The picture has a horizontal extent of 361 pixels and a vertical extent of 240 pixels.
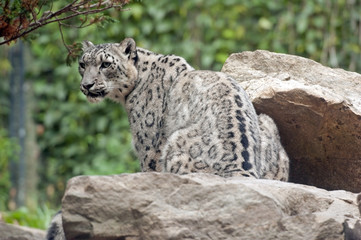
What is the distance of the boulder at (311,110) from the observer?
655 centimetres

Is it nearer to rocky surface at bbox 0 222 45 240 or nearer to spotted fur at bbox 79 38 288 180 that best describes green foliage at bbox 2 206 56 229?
rocky surface at bbox 0 222 45 240

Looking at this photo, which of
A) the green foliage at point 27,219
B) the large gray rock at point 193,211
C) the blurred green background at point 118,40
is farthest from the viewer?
the blurred green background at point 118,40

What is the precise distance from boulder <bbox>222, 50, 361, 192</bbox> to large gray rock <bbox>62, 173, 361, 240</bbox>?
6.37ft

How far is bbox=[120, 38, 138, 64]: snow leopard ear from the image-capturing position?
7215 millimetres

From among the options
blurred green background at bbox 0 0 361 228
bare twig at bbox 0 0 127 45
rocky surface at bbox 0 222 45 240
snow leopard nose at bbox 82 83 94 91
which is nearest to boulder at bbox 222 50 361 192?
snow leopard nose at bbox 82 83 94 91

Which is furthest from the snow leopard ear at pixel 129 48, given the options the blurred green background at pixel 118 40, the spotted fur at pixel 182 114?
the blurred green background at pixel 118 40

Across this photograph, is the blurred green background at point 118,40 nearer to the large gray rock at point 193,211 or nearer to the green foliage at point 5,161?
the green foliage at point 5,161

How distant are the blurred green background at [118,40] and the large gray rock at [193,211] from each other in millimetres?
7107

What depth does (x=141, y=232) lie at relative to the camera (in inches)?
180

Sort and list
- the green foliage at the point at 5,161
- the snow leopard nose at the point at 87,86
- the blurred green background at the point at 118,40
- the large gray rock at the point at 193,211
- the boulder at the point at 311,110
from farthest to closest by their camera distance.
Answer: the blurred green background at the point at 118,40
the green foliage at the point at 5,161
the snow leopard nose at the point at 87,86
the boulder at the point at 311,110
the large gray rock at the point at 193,211

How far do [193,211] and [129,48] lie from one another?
121 inches

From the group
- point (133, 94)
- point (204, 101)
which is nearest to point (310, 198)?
point (204, 101)

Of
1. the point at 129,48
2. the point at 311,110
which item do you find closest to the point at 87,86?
the point at 129,48

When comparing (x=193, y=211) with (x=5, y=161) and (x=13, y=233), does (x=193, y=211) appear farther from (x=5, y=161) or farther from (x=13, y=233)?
(x=5, y=161)
